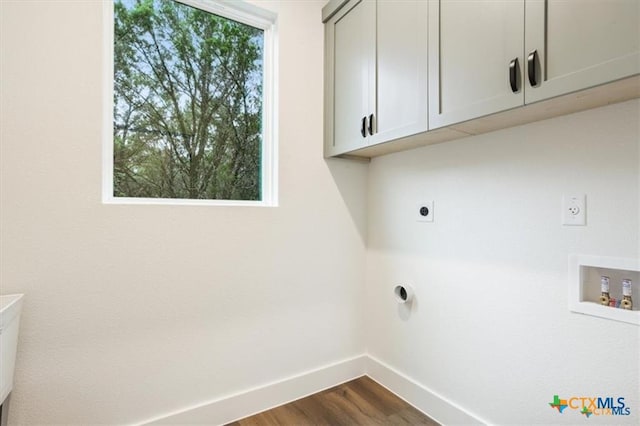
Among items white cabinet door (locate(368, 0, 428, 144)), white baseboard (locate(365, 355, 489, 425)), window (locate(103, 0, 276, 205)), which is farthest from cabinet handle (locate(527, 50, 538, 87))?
white baseboard (locate(365, 355, 489, 425))

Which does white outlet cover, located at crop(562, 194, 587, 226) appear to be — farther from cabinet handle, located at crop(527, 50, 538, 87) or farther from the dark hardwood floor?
the dark hardwood floor

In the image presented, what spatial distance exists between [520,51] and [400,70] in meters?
0.56

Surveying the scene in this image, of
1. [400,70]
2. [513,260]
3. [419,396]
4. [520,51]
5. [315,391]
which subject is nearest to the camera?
[520,51]

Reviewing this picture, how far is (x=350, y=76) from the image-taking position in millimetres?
1852

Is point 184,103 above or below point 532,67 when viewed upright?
above

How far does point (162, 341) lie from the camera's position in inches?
60.9

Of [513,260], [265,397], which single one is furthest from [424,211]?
[265,397]

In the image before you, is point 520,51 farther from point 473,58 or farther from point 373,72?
point 373,72

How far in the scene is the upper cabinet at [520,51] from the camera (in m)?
0.89

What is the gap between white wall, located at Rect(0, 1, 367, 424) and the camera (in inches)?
50.5

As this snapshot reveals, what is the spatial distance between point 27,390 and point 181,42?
1.77m

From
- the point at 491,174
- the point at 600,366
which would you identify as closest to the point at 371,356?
the point at 600,366

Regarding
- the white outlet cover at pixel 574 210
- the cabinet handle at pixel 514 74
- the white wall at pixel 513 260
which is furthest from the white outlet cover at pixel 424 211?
the cabinet handle at pixel 514 74

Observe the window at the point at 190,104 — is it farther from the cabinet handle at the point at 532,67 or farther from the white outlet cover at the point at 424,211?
the cabinet handle at the point at 532,67
